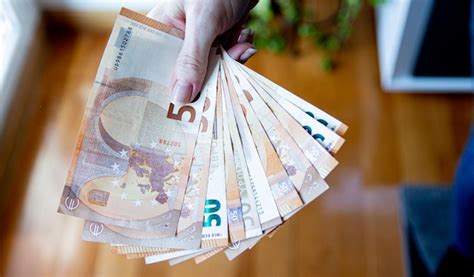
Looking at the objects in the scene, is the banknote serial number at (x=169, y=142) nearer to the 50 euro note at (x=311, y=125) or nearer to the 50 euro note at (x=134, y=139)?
the 50 euro note at (x=134, y=139)

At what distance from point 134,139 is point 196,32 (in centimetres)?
13

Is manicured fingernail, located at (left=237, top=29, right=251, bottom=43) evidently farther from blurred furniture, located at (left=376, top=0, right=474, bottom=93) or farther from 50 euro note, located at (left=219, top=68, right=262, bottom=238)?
blurred furniture, located at (left=376, top=0, right=474, bottom=93)

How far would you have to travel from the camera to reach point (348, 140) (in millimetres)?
1391

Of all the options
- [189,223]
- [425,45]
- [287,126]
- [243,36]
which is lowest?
Result: [189,223]

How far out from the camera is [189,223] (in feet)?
1.77

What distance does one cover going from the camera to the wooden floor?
633 mm

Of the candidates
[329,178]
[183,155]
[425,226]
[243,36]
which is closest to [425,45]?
[425,226]

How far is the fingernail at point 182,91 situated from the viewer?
56cm

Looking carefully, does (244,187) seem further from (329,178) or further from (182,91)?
(329,178)


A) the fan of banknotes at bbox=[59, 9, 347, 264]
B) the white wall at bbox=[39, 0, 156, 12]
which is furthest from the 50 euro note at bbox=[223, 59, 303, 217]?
the white wall at bbox=[39, 0, 156, 12]

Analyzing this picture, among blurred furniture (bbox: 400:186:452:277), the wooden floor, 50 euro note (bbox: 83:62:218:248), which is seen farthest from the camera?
blurred furniture (bbox: 400:186:452:277)

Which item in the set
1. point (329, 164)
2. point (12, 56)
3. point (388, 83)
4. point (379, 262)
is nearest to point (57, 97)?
point (12, 56)

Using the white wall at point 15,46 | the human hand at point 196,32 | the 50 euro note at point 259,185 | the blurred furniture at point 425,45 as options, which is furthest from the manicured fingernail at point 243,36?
the blurred furniture at point 425,45

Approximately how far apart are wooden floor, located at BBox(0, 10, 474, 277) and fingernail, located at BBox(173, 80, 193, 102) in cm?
10
